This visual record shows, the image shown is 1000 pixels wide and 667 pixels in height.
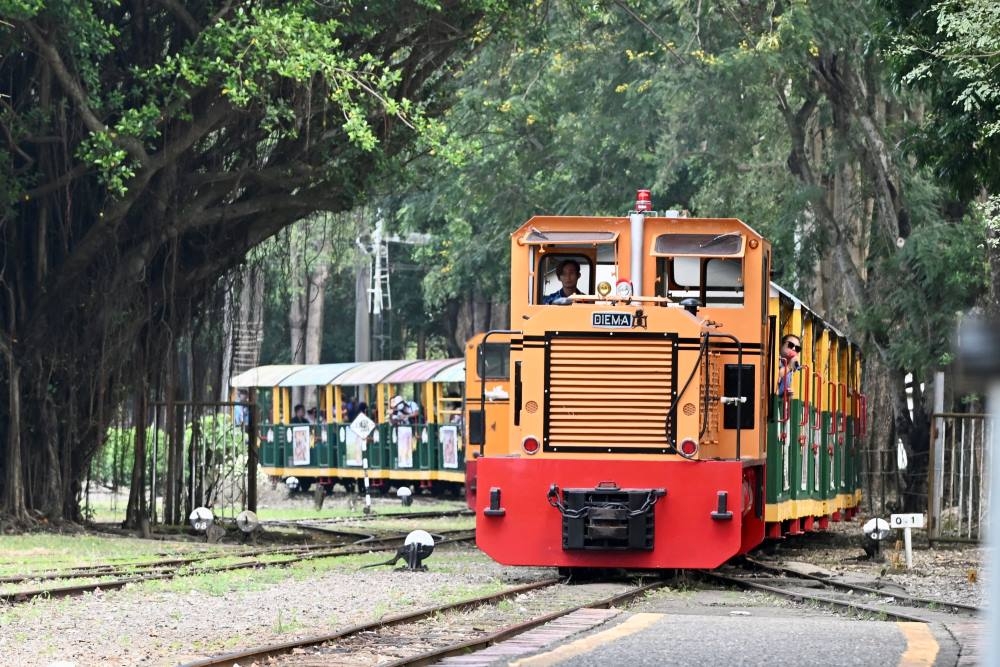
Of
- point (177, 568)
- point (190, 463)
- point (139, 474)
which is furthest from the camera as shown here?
point (190, 463)

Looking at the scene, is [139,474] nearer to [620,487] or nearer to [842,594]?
[620,487]

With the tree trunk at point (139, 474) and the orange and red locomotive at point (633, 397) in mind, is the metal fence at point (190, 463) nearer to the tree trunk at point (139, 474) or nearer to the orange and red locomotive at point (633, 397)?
the tree trunk at point (139, 474)

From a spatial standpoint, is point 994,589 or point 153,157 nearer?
point 994,589

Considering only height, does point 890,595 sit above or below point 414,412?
below

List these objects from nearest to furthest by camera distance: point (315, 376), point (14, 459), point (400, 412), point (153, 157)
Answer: point (153, 157) < point (14, 459) < point (400, 412) < point (315, 376)

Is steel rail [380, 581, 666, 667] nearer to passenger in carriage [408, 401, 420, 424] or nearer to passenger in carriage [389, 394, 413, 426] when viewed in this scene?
passenger in carriage [408, 401, 420, 424]

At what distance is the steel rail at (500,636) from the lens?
9.28 meters

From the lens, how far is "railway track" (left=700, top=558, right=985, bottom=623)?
42.4ft

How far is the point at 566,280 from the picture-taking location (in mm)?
15477

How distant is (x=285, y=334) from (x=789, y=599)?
49.6 m

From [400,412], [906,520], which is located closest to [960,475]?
[906,520]

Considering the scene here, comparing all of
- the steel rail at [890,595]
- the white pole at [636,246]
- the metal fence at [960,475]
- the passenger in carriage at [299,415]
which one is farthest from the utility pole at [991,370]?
the passenger in carriage at [299,415]

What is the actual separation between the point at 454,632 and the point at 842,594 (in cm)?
488

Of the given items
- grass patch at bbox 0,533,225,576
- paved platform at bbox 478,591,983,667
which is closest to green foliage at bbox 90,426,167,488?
grass patch at bbox 0,533,225,576
